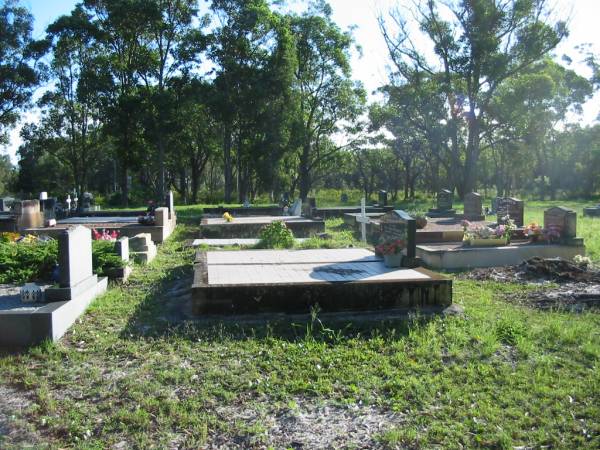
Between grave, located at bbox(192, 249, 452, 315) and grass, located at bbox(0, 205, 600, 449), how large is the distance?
30cm

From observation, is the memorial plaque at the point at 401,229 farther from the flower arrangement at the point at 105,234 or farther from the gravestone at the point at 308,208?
the gravestone at the point at 308,208

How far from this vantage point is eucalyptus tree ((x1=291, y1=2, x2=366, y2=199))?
38.8 m

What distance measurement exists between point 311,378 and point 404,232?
4.23 metres

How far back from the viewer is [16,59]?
106 ft

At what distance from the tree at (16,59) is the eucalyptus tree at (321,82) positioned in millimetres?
15525

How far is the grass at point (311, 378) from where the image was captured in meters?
3.95

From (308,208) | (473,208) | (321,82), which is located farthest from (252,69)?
(473,208)

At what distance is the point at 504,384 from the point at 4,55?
34557mm

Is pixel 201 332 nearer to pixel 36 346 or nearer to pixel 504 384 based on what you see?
pixel 36 346

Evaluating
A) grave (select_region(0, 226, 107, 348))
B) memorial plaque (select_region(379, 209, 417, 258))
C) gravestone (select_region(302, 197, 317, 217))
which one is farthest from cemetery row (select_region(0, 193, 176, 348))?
gravestone (select_region(302, 197, 317, 217))

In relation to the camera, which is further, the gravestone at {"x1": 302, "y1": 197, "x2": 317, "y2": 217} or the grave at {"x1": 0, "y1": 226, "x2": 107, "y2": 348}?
the gravestone at {"x1": 302, "y1": 197, "x2": 317, "y2": 217}

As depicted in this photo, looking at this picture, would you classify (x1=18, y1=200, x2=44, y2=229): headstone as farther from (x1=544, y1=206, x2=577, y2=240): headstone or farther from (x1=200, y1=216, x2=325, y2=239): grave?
(x1=544, y1=206, x2=577, y2=240): headstone

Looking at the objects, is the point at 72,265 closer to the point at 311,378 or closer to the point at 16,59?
the point at 311,378

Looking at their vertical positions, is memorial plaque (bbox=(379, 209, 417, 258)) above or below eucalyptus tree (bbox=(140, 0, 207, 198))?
below
